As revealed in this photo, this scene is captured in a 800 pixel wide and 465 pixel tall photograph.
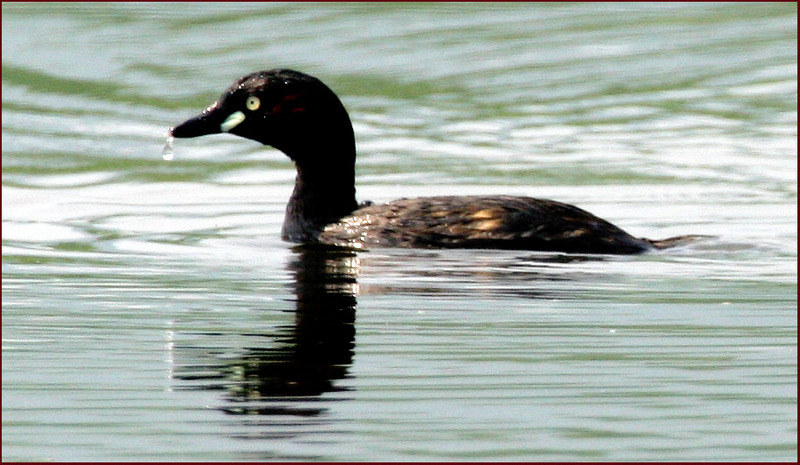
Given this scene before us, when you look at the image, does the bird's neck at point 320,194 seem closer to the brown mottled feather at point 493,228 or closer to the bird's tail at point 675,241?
the brown mottled feather at point 493,228

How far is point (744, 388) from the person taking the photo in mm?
Answer: 6566

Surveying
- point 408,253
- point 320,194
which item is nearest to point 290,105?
point 320,194

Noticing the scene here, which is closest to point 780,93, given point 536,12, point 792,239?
point 536,12

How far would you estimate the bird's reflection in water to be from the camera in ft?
20.9

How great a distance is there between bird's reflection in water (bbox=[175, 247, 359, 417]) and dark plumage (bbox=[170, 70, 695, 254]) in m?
1.69

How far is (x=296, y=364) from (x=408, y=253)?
3.60 m

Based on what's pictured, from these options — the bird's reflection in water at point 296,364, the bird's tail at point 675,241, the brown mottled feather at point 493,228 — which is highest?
the brown mottled feather at point 493,228

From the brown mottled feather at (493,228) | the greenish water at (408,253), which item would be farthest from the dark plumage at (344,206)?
the greenish water at (408,253)

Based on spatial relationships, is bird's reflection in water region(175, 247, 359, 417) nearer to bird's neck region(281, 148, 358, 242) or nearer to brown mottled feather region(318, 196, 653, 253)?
brown mottled feather region(318, 196, 653, 253)

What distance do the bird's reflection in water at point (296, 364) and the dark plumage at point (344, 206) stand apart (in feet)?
5.53

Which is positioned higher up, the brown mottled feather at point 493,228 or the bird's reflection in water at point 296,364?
the brown mottled feather at point 493,228

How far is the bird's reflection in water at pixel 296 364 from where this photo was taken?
638 cm

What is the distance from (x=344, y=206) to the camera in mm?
11578

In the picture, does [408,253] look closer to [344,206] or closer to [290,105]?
[344,206]
